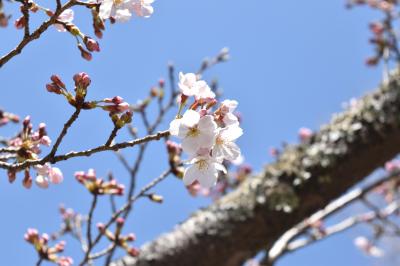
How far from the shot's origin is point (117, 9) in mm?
1320

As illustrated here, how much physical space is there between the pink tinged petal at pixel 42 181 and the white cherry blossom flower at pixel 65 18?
428mm

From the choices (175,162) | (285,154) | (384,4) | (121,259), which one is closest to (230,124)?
(175,162)

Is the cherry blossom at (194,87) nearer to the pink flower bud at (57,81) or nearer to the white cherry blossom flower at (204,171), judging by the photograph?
the white cherry blossom flower at (204,171)

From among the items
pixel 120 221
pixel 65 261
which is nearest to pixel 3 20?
pixel 65 261

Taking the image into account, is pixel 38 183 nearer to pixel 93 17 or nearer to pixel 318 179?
pixel 93 17

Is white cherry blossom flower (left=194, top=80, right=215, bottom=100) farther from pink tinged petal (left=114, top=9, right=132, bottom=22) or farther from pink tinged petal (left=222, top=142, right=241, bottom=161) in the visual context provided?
pink tinged petal (left=114, top=9, right=132, bottom=22)

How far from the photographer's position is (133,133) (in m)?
3.54

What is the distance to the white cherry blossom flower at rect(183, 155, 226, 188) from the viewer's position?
1.39 meters

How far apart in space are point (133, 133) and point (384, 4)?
3.06 meters

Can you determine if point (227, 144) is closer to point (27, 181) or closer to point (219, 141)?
point (219, 141)

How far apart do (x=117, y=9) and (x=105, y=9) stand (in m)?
0.05

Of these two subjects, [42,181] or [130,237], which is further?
[130,237]

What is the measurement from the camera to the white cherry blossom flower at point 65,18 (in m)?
1.37

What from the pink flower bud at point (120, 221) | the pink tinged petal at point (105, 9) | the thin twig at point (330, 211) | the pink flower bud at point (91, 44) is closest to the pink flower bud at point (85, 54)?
the pink flower bud at point (91, 44)
